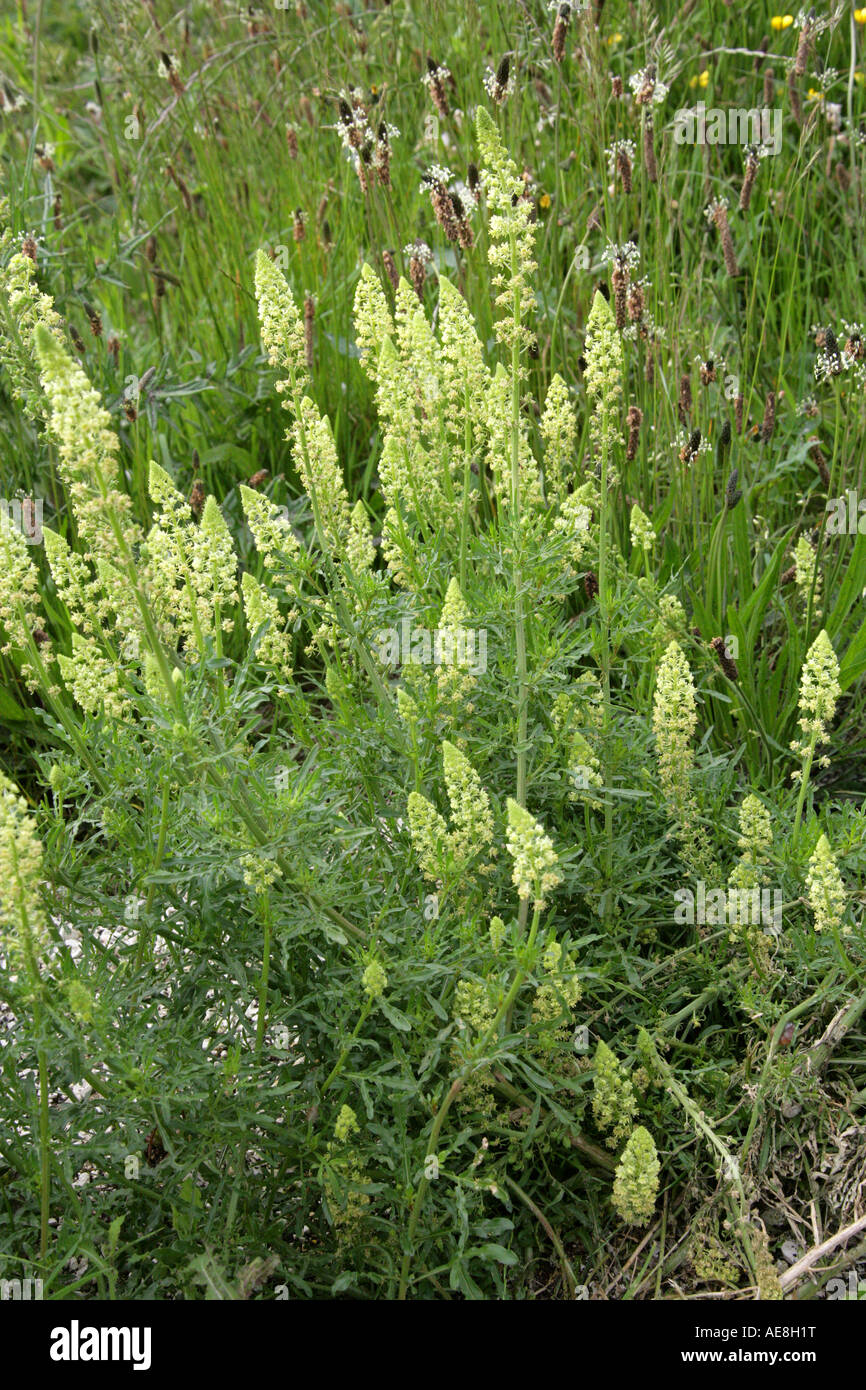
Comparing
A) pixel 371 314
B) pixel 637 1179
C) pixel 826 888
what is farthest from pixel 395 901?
pixel 371 314

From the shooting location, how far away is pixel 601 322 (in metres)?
2.51

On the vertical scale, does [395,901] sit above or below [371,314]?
below

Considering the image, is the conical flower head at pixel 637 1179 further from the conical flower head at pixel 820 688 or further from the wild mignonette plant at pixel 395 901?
the conical flower head at pixel 820 688

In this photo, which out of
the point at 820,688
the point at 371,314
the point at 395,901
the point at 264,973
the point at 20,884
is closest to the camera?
the point at 20,884

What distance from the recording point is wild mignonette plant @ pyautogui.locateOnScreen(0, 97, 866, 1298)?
2.13 meters

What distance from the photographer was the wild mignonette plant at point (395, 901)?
6.98ft

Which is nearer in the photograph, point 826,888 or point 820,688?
point 826,888

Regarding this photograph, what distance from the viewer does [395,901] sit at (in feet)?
7.76

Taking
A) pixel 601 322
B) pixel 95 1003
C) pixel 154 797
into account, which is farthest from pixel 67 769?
pixel 601 322

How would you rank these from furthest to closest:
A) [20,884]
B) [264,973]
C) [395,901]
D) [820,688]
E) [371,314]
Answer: [371,314], [820,688], [395,901], [264,973], [20,884]

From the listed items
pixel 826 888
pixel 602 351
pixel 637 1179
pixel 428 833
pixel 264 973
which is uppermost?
pixel 602 351

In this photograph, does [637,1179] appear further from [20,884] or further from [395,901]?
[20,884]

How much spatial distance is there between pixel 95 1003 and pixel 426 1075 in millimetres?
547

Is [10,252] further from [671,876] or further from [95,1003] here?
[671,876]
